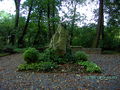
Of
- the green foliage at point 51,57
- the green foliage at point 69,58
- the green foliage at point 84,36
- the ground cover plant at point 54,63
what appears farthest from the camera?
the green foliage at point 84,36

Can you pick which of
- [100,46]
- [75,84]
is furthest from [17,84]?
[100,46]

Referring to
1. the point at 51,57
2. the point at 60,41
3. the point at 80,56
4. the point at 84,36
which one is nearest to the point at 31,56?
the point at 51,57

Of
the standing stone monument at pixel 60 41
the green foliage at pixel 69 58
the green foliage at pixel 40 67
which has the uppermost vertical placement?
the standing stone monument at pixel 60 41

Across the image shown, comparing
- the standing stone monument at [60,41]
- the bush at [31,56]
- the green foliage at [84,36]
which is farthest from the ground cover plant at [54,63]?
the green foliage at [84,36]

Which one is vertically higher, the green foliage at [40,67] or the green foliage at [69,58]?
the green foliage at [69,58]

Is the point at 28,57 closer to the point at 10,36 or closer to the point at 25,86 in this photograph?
the point at 25,86

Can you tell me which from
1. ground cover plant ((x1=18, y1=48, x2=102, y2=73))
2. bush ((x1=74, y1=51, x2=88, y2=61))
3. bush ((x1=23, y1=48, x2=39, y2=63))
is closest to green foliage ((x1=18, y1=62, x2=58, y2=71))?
ground cover plant ((x1=18, y1=48, x2=102, y2=73))

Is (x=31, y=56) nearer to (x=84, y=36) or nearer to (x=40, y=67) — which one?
(x=40, y=67)

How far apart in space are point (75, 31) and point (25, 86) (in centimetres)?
1553

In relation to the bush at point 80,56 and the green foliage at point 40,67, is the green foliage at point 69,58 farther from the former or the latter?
the green foliage at point 40,67

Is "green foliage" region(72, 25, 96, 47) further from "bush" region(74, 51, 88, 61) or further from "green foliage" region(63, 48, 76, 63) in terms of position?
"green foliage" region(63, 48, 76, 63)

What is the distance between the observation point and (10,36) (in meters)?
18.1

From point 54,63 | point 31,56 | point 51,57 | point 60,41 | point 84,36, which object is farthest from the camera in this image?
point 84,36

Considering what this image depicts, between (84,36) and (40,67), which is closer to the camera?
(40,67)
